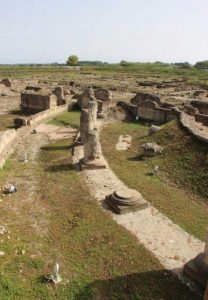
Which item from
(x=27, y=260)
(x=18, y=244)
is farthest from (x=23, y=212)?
(x=27, y=260)

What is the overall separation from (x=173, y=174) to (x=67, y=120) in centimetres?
1428

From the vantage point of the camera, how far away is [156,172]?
55.7 ft

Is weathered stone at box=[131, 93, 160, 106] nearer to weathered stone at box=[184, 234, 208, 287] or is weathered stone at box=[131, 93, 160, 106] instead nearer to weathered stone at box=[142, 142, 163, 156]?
weathered stone at box=[142, 142, 163, 156]

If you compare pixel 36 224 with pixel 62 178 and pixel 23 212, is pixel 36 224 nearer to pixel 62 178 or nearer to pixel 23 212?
pixel 23 212

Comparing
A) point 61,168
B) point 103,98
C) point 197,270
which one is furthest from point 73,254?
point 103,98

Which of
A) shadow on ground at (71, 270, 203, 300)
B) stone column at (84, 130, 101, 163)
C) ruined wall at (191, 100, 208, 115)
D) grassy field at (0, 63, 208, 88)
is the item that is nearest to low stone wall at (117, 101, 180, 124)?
ruined wall at (191, 100, 208, 115)

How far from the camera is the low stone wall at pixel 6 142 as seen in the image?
18.8 meters

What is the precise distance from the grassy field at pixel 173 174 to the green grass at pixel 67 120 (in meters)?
5.49

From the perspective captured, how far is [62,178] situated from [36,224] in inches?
168

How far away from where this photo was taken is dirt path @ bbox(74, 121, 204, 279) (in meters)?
9.98

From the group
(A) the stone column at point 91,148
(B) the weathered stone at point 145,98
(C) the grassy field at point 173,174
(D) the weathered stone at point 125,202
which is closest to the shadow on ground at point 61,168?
(A) the stone column at point 91,148

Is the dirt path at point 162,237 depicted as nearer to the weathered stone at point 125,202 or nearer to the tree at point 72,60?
the weathered stone at point 125,202

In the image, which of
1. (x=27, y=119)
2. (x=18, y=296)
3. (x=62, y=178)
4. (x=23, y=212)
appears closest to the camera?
(x=18, y=296)

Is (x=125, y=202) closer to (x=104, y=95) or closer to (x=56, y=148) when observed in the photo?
(x=56, y=148)
